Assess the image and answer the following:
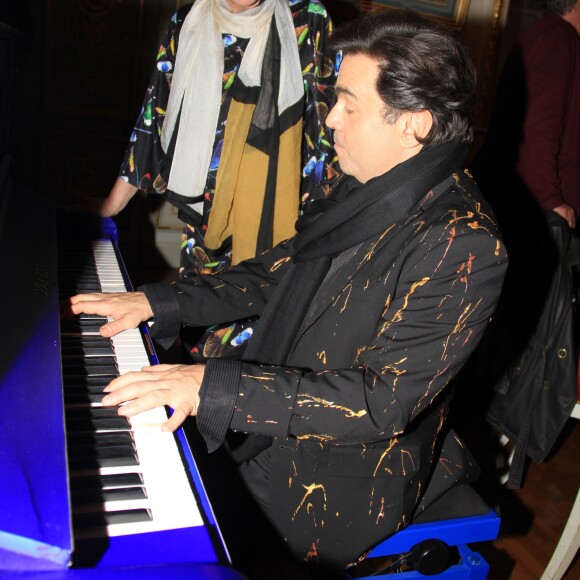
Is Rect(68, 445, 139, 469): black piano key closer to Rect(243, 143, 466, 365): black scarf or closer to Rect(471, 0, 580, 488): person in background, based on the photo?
Rect(243, 143, 466, 365): black scarf

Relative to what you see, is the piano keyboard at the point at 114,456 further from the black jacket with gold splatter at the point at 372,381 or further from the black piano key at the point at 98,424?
the black jacket with gold splatter at the point at 372,381

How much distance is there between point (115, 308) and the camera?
1285 mm

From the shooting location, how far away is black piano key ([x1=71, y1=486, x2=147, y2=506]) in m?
0.78

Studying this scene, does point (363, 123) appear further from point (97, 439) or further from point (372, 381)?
point (97, 439)

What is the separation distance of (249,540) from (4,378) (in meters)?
0.64

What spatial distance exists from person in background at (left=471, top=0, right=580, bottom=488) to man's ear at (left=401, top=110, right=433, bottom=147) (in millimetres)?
1099

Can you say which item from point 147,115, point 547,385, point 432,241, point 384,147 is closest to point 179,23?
point 147,115

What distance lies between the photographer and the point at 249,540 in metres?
1.29

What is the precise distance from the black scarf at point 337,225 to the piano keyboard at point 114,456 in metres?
0.26

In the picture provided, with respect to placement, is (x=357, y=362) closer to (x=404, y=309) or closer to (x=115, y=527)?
(x=404, y=309)

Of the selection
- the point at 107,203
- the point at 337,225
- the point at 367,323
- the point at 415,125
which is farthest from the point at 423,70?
the point at 107,203

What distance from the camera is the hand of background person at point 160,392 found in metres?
0.96

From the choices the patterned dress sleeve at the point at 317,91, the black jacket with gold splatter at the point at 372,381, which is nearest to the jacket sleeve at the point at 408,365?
the black jacket with gold splatter at the point at 372,381

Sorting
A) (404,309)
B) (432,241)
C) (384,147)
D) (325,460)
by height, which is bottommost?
(325,460)
